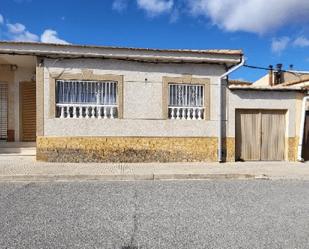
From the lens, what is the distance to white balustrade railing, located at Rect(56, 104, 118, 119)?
10.9m

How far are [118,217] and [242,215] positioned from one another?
2028 millimetres

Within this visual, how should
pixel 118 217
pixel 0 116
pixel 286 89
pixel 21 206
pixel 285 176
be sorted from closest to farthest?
1. pixel 118 217
2. pixel 21 206
3. pixel 285 176
4. pixel 286 89
5. pixel 0 116

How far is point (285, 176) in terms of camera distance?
9203 millimetres

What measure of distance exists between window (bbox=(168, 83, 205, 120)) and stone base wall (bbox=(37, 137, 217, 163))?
87cm

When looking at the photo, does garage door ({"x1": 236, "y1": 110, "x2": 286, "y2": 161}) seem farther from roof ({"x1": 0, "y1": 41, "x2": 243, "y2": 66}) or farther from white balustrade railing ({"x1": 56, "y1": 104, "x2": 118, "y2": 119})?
white balustrade railing ({"x1": 56, "y1": 104, "x2": 118, "y2": 119})

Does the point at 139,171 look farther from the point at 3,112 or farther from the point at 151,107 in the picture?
the point at 3,112

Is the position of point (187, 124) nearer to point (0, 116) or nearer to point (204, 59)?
point (204, 59)

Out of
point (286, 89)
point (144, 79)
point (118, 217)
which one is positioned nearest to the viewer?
point (118, 217)

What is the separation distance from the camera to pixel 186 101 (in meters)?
11.6

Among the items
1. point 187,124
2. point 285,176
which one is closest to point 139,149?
point 187,124

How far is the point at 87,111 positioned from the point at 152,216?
661 centimetres

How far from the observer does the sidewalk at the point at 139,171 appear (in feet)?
A: 28.1

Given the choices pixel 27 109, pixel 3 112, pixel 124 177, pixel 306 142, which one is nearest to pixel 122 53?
pixel 124 177

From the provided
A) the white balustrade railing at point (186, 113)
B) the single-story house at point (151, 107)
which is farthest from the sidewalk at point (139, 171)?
the white balustrade railing at point (186, 113)
